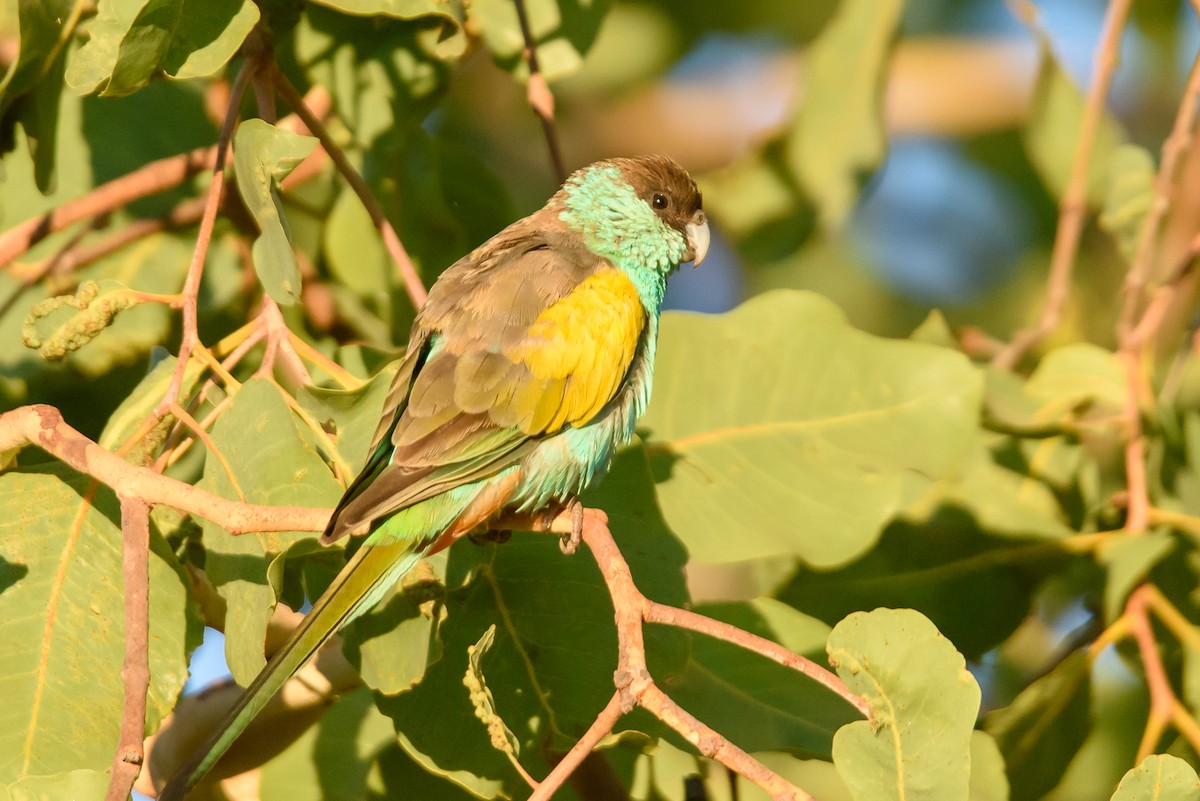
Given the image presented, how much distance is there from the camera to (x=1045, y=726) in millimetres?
2963

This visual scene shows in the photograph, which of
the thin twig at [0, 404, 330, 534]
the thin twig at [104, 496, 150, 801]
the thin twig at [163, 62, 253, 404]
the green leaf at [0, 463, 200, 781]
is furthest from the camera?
the thin twig at [163, 62, 253, 404]

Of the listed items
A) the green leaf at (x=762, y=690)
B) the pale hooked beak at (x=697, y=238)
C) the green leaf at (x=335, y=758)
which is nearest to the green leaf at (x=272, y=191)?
the green leaf at (x=335, y=758)

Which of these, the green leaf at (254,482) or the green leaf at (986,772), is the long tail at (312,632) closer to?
the green leaf at (254,482)

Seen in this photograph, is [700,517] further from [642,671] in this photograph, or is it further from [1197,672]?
[1197,672]

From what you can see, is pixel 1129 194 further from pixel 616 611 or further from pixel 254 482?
pixel 254 482

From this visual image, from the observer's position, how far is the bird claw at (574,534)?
2387 mm

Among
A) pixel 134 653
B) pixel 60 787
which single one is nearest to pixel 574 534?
pixel 134 653

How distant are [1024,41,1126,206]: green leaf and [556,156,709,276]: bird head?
107 cm

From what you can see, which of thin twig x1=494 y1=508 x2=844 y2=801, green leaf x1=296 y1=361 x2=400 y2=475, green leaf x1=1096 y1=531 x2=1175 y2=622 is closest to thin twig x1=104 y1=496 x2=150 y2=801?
green leaf x1=296 y1=361 x2=400 y2=475

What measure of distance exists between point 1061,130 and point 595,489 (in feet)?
6.36

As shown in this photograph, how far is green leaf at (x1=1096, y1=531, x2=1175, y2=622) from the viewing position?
2.80 m

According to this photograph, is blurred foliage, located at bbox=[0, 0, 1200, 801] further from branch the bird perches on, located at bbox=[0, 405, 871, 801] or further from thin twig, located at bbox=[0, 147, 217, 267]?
branch the bird perches on, located at bbox=[0, 405, 871, 801]

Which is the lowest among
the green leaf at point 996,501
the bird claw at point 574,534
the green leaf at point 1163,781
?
the green leaf at point 996,501

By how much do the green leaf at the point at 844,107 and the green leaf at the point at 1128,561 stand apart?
1.23 metres
